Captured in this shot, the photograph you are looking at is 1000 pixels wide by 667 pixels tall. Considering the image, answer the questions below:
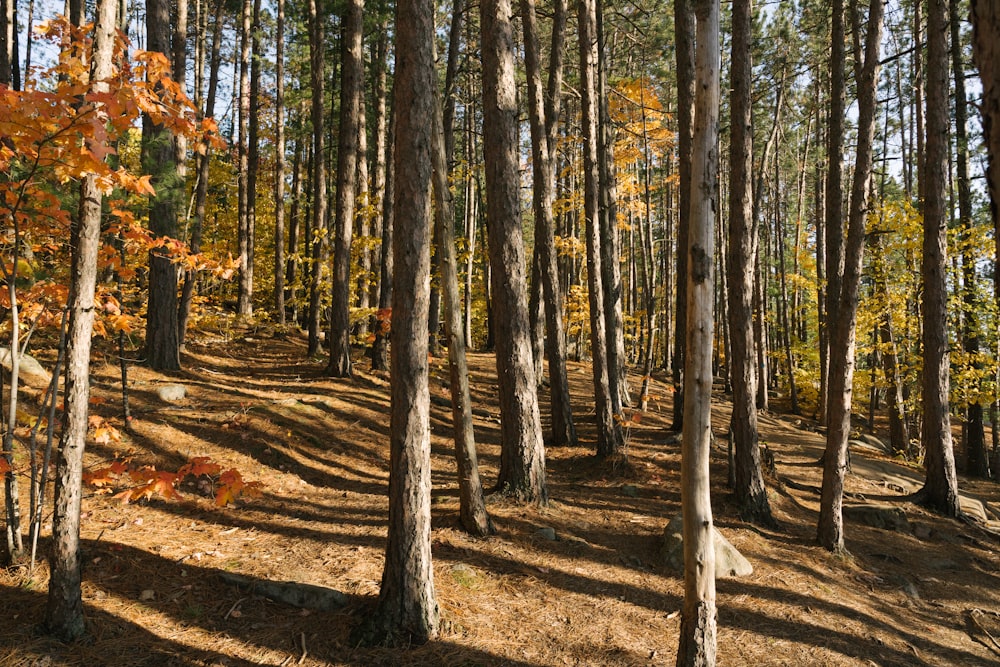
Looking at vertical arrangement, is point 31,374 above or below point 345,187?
below

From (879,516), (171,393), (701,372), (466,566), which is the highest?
(701,372)

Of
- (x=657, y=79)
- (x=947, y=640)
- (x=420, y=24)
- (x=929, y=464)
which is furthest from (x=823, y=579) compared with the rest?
(x=657, y=79)

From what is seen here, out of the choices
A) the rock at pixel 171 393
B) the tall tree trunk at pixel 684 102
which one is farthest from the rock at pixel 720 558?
the rock at pixel 171 393

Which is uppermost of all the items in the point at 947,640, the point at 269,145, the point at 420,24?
the point at 269,145

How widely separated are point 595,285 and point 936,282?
219 inches

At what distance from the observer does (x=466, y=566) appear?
218 inches

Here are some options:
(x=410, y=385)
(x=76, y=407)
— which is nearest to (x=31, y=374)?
(x=76, y=407)

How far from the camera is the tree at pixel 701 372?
3791 mm

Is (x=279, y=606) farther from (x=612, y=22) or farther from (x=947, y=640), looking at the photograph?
(x=612, y=22)

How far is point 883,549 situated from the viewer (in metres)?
Result: 7.70

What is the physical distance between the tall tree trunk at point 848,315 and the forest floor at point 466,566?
70cm

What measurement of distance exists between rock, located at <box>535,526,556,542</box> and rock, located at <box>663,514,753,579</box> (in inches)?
48.8

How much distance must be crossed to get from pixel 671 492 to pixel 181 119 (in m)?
7.25

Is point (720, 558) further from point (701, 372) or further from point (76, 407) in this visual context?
point (76, 407)
